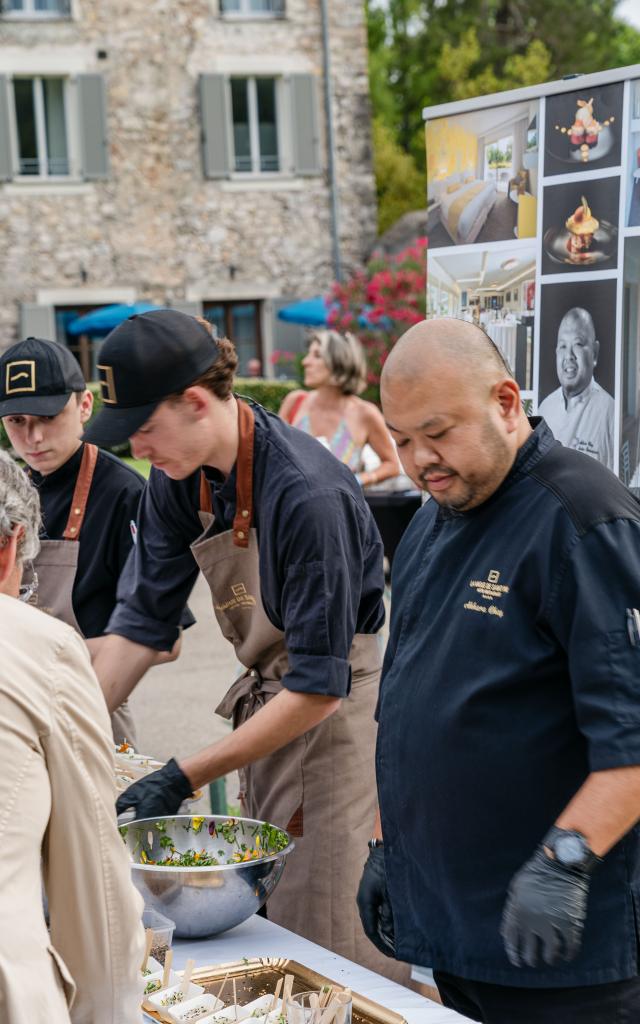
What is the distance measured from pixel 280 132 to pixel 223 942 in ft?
54.7

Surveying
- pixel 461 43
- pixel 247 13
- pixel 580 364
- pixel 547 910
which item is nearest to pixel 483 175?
pixel 580 364

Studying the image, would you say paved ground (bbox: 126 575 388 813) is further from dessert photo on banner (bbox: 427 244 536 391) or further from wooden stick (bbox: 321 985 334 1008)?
wooden stick (bbox: 321 985 334 1008)

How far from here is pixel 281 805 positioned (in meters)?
2.52

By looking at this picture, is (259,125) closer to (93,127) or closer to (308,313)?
(93,127)

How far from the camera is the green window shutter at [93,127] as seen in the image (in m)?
16.5

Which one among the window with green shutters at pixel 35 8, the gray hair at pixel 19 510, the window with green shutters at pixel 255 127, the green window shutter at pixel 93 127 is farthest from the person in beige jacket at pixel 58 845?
the window with green shutters at pixel 35 8

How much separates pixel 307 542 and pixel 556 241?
0.92m

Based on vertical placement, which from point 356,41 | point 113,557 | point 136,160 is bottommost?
point 113,557

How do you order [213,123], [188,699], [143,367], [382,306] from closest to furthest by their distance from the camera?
1. [143,367]
2. [188,699]
3. [382,306]
4. [213,123]

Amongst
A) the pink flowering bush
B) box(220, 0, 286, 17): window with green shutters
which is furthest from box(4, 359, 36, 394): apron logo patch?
box(220, 0, 286, 17): window with green shutters

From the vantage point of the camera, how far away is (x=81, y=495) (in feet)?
9.78

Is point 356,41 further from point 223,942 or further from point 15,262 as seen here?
point 223,942

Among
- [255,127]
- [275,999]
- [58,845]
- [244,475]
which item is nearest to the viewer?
[58,845]

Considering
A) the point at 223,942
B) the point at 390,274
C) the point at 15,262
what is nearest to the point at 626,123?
the point at 223,942
